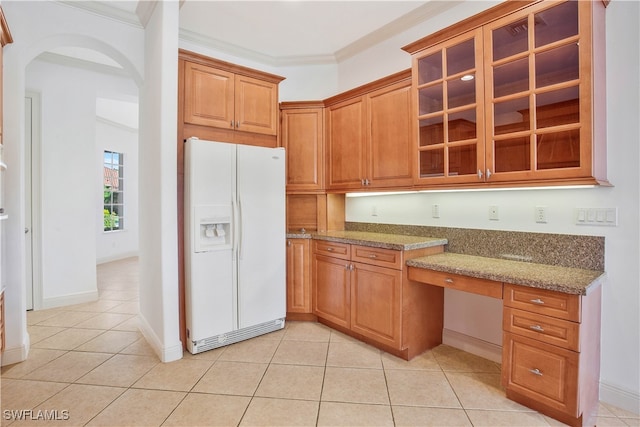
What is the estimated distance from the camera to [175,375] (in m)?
2.30

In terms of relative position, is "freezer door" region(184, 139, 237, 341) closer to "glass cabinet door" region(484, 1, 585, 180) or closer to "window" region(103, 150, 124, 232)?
"glass cabinet door" region(484, 1, 585, 180)

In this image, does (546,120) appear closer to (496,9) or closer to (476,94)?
(476,94)

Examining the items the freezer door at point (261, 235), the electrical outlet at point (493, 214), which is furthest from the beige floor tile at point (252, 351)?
the electrical outlet at point (493, 214)

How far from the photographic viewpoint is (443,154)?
2467mm

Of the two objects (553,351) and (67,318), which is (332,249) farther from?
(67,318)

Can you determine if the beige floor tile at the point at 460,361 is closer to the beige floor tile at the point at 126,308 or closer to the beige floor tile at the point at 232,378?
the beige floor tile at the point at 232,378

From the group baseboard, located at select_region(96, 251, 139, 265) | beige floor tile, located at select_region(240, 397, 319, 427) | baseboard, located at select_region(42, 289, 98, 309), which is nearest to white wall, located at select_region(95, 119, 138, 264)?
baseboard, located at select_region(96, 251, 139, 265)

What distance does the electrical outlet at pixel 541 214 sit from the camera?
2.22m

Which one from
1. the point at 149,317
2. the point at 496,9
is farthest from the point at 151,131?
the point at 496,9

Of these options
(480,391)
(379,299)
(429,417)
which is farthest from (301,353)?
(480,391)

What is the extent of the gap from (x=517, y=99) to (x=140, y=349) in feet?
11.2

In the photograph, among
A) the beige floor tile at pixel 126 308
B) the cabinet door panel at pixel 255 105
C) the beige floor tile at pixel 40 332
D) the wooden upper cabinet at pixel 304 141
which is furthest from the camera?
the beige floor tile at pixel 126 308

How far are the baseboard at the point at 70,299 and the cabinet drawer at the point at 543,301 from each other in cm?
450

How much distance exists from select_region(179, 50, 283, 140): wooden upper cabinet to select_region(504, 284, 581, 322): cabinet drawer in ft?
8.21
